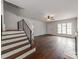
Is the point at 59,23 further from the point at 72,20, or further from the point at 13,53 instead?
the point at 13,53

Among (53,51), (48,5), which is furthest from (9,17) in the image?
(53,51)

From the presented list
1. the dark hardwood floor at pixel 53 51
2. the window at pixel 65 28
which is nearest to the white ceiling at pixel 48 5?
the dark hardwood floor at pixel 53 51

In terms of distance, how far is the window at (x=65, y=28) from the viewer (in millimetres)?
11789

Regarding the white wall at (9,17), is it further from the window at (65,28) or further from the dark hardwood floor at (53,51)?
the window at (65,28)

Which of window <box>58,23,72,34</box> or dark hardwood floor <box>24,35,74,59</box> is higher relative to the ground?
window <box>58,23,72,34</box>

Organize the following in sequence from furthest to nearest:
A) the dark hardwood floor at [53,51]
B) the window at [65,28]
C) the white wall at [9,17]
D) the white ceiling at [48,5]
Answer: the window at [65,28], the white wall at [9,17], the white ceiling at [48,5], the dark hardwood floor at [53,51]

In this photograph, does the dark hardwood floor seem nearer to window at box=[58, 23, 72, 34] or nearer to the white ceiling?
the white ceiling

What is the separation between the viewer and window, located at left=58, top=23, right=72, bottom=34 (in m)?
11.8

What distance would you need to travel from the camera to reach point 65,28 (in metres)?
12.3

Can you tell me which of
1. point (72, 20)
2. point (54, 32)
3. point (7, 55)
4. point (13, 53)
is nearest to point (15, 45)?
point (13, 53)

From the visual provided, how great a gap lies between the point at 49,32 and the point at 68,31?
3954 mm

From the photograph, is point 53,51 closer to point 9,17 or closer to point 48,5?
point 48,5

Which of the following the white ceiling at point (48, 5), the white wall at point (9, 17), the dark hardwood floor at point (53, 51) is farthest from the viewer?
the white wall at point (9, 17)

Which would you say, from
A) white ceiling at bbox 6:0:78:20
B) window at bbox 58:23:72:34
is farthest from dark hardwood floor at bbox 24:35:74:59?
window at bbox 58:23:72:34
